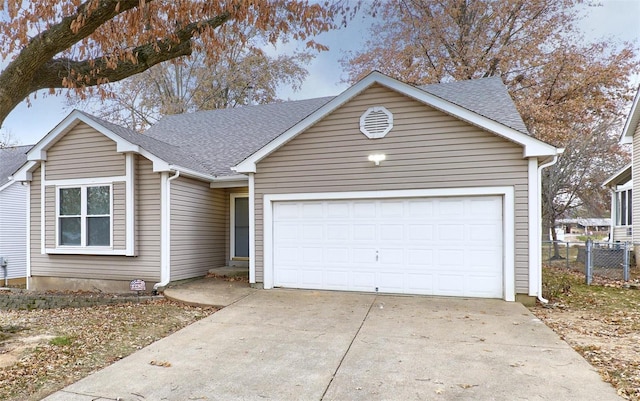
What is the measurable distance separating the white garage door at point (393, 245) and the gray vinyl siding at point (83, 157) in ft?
13.9

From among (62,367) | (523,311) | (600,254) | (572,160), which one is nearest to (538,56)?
(572,160)

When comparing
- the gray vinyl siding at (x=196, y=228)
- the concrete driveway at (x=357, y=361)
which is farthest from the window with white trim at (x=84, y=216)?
the concrete driveway at (x=357, y=361)

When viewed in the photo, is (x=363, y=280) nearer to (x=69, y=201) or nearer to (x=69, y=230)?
(x=69, y=230)

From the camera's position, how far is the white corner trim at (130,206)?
8.44 metres

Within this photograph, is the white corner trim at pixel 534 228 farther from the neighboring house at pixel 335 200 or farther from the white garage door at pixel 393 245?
the white garage door at pixel 393 245

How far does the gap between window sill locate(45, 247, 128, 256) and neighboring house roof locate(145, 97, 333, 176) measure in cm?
300

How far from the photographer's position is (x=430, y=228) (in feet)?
24.0

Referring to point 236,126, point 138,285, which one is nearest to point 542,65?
point 236,126

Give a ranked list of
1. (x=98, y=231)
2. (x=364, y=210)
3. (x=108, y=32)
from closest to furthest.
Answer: (x=108, y=32) → (x=364, y=210) → (x=98, y=231)

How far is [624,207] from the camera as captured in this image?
1505 cm

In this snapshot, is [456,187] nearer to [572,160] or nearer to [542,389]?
[542,389]

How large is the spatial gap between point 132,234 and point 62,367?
15.7 ft

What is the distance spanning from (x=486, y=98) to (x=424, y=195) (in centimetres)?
390

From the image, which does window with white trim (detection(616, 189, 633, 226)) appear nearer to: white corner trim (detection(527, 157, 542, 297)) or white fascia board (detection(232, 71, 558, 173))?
white corner trim (detection(527, 157, 542, 297))
